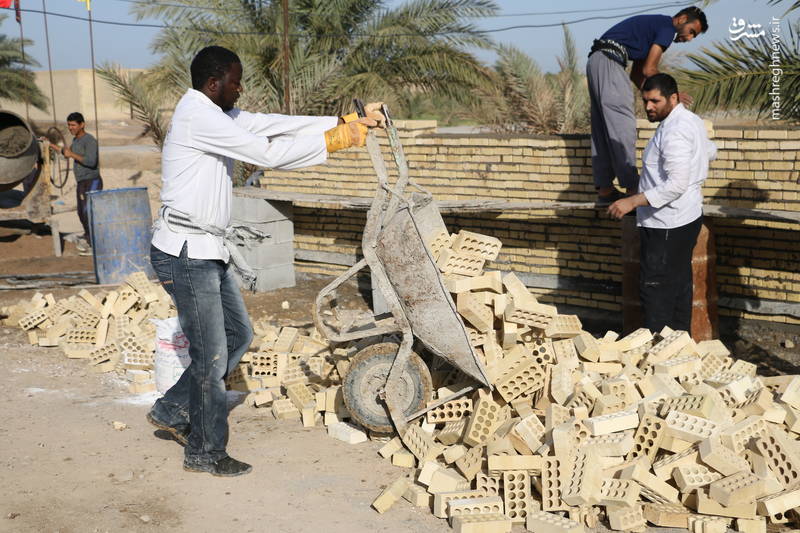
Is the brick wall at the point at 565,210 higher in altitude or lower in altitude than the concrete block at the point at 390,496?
higher

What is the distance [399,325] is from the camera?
4.70 metres

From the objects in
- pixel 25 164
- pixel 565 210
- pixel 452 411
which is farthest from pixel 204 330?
pixel 25 164

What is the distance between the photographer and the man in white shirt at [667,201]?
565 cm

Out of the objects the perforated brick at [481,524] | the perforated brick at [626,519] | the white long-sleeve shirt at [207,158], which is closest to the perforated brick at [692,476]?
the perforated brick at [626,519]

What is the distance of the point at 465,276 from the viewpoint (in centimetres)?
506

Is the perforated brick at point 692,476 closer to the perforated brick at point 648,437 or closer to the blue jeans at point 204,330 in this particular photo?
the perforated brick at point 648,437

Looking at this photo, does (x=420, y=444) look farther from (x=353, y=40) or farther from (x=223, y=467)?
(x=353, y=40)

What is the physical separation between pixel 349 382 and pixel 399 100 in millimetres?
11632

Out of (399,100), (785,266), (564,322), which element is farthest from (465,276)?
(399,100)

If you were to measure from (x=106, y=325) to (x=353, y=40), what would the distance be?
33.3 feet

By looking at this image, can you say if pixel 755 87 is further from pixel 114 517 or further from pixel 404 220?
pixel 114 517

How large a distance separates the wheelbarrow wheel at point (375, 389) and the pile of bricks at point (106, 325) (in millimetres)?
1945

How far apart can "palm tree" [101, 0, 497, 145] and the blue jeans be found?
10999 millimetres

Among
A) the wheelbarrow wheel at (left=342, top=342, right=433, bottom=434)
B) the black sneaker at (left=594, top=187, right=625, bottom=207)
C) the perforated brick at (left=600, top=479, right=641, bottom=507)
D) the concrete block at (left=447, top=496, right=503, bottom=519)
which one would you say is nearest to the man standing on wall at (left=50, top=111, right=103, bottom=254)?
the black sneaker at (left=594, top=187, right=625, bottom=207)
